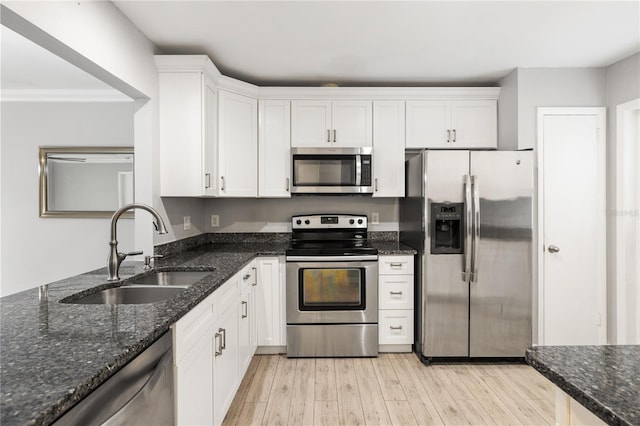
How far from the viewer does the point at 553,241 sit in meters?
3.01

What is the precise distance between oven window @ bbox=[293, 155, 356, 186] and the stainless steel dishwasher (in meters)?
2.15

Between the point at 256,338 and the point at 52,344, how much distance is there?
6.64 feet

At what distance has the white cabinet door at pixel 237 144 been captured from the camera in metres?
3.01

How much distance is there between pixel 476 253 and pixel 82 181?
3842 mm

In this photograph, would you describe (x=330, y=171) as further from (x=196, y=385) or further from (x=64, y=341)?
(x=64, y=341)

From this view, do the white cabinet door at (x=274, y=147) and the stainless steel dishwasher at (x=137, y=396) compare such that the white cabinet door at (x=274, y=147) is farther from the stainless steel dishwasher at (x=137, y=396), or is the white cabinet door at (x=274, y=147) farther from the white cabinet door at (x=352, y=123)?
the stainless steel dishwasher at (x=137, y=396)

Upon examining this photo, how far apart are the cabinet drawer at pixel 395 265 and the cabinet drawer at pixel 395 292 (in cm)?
4

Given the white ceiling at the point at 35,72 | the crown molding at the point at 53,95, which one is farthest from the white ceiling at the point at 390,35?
the crown molding at the point at 53,95

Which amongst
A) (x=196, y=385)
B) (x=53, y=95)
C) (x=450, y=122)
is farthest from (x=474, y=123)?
(x=53, y=95)

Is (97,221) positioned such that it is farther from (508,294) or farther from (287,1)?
(508,294)

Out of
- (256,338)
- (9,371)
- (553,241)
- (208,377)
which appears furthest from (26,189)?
(553,241)

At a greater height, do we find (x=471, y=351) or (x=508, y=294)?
(x=508, y=294)

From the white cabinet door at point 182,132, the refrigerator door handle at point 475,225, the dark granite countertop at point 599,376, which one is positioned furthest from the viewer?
the refrigerator door handle at point 475,225

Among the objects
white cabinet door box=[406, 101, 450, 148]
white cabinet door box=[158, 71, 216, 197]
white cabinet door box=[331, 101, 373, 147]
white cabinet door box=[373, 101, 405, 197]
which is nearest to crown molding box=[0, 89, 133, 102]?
white cabinet door box=[158, 71, 216, 197]
